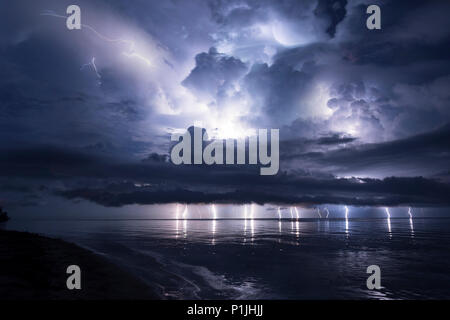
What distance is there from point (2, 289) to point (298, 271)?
20.9m

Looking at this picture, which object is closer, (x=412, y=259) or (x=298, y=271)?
(x=298, y=271)

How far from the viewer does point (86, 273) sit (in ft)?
70.1

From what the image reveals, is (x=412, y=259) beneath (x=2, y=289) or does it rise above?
beneath

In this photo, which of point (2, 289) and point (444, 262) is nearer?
point (2, 289)

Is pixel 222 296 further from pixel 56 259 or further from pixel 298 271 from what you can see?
pixel 56 259

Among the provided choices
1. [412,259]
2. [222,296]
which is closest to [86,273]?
[222,296]

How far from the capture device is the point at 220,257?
108ft
